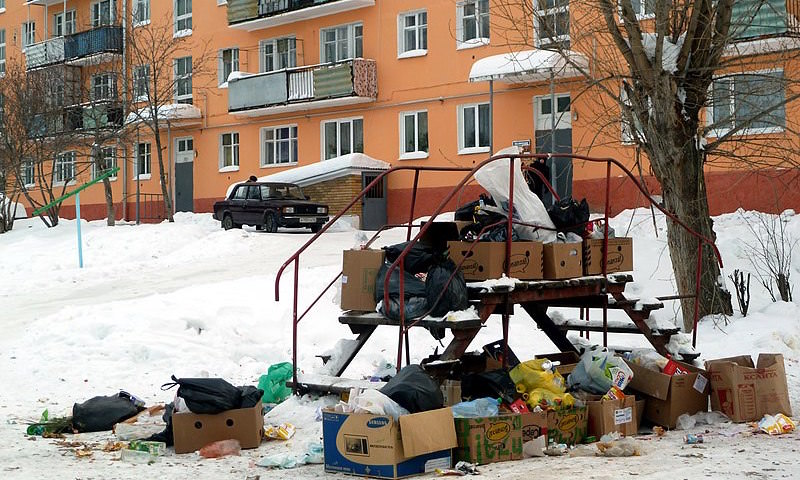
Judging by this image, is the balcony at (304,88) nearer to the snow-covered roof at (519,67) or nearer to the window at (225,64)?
the window at (225,64)

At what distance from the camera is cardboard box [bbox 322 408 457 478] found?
22.3 feet

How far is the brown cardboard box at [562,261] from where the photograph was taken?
29.2ft

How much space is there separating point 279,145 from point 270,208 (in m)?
7.08

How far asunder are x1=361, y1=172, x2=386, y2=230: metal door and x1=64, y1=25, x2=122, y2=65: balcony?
14452 millimetres

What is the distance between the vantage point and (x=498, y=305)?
8.69 meters

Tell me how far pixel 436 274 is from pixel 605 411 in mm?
1695

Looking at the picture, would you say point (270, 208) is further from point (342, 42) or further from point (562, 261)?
point (562, 261)

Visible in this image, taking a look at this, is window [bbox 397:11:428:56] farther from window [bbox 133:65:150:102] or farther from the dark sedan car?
window [bbox 133:65:150:102]

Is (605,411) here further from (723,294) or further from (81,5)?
(81,5)

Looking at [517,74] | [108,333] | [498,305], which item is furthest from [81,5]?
[498,305]

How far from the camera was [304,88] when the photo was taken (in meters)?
33.3

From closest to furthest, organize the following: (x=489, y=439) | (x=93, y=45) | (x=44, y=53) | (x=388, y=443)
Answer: (x=388, y=443)
(x=489, y=439)
(x=93, y=45)
(x=44, y=53)

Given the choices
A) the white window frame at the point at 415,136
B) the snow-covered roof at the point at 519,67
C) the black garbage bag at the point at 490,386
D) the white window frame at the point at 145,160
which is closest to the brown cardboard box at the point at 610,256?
the black garbage bag at the point at 490,386

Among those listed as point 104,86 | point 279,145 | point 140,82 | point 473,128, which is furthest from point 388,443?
point 104,86
